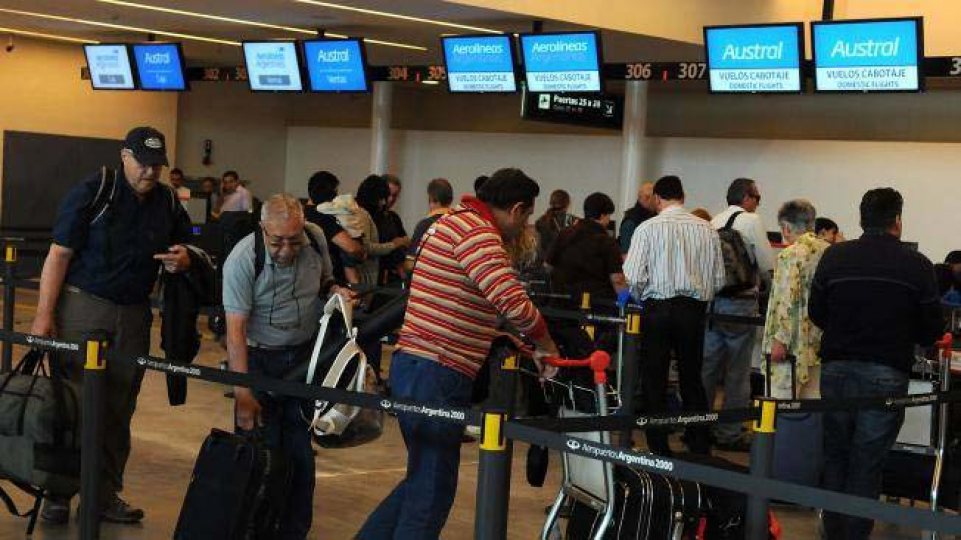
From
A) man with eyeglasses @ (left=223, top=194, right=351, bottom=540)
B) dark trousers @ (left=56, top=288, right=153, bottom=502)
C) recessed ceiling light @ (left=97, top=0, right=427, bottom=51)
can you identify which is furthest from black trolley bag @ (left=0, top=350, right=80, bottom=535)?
recessed ceiling light @ (left=97, top=0, right=427, bottom=51)

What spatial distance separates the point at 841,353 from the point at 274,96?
59.3 ft

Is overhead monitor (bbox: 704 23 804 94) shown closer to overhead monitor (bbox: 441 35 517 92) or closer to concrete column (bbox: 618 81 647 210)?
overhead monitor (bbox: 441 35 517 92)

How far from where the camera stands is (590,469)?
5406 millimetres

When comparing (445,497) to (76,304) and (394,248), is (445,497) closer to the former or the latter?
(76,304)

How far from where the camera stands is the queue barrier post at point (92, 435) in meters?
5.70

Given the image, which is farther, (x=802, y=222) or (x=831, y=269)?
(x=802, y=222)

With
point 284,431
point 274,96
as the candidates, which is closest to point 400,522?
point 284,431

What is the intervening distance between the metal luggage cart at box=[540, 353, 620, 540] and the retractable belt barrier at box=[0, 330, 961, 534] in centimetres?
36

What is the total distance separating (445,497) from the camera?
5297mm

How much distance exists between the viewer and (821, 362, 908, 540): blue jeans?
20.5 feet

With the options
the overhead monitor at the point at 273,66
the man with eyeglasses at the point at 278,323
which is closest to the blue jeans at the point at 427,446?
the man with eyeglasses at the point at 278,323

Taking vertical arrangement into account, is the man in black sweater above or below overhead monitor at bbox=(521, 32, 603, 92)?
below

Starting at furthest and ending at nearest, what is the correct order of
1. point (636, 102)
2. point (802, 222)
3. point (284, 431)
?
1. point (636, 102)
2. point (802, 222)
3. point (284, 431)

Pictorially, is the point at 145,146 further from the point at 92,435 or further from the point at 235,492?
the point at 235,492
